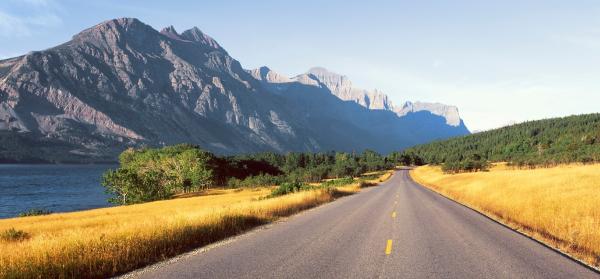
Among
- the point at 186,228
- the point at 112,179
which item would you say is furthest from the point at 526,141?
the point at 186,228

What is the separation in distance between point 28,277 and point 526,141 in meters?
186

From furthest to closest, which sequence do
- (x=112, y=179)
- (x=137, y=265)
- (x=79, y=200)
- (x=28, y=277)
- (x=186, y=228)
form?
(x=79, y=200) < (x=112, y=179) < (x=186, y=228) < (x=137, y=265) < (x=28, y=277)

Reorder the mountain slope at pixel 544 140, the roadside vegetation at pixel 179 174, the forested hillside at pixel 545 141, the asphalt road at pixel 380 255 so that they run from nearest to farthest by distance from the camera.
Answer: the asphalt road at pixel 380 255, the roadside vegetation at pixel 179 174, the forested hillside at pixel 545 141, the mountain slope at pixel 544 140

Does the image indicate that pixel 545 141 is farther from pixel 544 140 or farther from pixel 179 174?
pixel 179 174

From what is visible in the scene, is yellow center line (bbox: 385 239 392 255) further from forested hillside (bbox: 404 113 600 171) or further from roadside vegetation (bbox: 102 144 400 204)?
forested hillside (bbox: 404 113 600 171)

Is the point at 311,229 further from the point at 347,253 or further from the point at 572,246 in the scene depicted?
the point at 572,246

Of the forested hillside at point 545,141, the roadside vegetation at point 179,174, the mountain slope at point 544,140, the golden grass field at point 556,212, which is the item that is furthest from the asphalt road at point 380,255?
the mountain slope at point 544,140

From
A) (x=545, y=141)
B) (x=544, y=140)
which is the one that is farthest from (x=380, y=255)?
(x=544, y=140)

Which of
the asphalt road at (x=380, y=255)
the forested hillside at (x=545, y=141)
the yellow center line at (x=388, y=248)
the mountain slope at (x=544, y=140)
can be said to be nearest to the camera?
the asphalt road at (x=380, y=255)

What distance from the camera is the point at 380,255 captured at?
10.6 m

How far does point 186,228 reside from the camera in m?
13.8

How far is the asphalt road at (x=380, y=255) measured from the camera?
8820mm

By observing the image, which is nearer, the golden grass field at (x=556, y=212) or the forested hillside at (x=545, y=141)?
the golden grass field at (x=556, y=212)

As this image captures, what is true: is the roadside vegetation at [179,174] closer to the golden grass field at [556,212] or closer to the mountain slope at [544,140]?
the golden grass field at [556,212]
